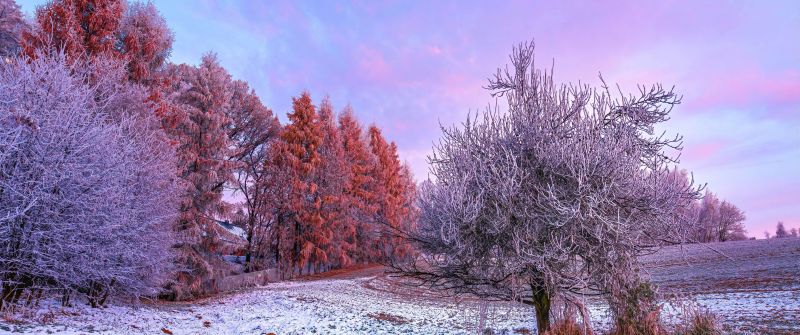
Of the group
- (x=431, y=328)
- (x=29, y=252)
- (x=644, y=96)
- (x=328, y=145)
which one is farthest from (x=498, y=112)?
(x=328, y=145)

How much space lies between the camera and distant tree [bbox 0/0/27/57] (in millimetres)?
18953

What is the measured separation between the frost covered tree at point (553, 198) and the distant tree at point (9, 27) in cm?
1974

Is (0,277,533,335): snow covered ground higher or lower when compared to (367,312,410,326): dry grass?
higher

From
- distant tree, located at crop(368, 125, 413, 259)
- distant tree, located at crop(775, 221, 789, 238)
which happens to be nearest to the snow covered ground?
distant tree, located at crop(368, 125, 413, 259)

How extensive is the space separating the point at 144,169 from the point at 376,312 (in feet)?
29.8

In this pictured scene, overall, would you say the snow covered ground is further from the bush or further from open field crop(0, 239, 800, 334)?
the bush

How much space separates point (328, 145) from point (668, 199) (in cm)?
2879

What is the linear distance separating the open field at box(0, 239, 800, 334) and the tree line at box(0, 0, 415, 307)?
1095 mm

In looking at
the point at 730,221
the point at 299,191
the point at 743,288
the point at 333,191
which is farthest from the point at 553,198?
the point at 730,221

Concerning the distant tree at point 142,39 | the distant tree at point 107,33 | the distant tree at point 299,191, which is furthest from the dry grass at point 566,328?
the distant tree at point 299,191

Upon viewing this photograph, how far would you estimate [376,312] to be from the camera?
16688 mm

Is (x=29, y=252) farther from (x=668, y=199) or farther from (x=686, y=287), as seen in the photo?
(x=686, y=287)

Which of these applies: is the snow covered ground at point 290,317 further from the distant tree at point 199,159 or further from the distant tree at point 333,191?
the distant tree at point 333,191

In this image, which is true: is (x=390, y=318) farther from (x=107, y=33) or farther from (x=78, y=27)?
(x=78, y=27)
